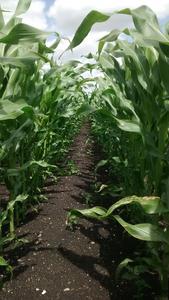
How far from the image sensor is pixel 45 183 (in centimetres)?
511

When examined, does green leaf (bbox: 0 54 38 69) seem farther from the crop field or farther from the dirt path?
the dirt path

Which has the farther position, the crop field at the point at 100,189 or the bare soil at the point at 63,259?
the bare soil at the point at 63,259

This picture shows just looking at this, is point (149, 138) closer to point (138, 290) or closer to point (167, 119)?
point (167, 119)

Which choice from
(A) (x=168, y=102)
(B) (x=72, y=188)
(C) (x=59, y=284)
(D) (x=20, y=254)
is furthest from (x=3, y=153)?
(B) (x=72, y=188)

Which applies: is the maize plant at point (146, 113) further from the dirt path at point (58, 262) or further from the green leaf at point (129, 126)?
the dirt path at point (58, 262)

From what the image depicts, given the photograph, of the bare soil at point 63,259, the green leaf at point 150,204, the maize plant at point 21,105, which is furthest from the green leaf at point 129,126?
the bare soil at point 63,259

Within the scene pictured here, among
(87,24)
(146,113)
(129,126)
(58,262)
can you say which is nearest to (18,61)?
(87,24)

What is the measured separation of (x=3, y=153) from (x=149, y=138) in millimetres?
1084

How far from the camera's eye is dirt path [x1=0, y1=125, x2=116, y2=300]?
2.45m

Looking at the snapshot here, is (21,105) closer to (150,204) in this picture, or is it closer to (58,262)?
(150,204)

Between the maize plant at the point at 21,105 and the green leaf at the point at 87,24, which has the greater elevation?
the green leaf at the point at 87,24

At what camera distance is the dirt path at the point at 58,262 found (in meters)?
2.45

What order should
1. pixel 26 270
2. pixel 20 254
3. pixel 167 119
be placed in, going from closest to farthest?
pixel 167 119 → pixel 26 270 → pixel 20 254

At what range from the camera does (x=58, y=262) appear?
9.11ft
